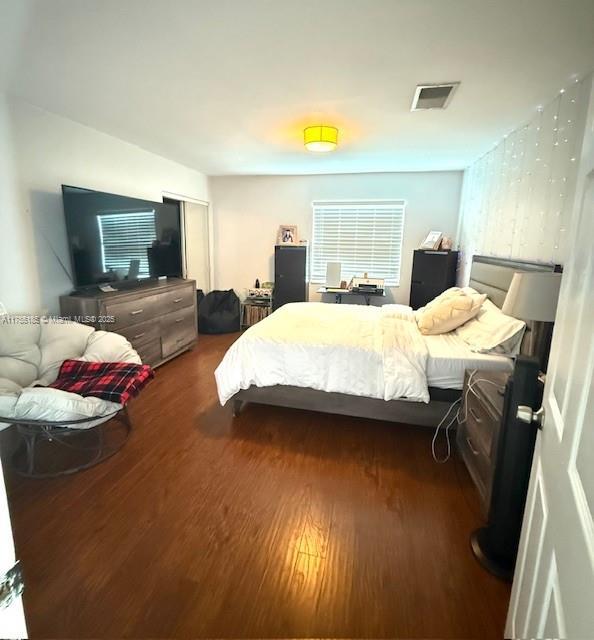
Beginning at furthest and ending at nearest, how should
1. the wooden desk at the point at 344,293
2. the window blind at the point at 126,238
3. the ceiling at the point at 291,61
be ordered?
the wooden desk at the point at 344,293 → the window blind at the point at 126,238 → the ceiling at the point at 291,61

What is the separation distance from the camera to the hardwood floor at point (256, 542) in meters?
1.29

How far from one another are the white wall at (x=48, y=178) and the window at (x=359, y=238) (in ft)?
9.44

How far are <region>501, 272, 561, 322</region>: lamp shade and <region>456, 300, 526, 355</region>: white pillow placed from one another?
550 mm

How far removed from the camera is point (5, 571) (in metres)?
0.57

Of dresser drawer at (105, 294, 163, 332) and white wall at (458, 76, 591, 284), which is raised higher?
white wall at (458, 76, 591, 284)

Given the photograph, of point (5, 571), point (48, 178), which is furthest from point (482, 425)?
point (48, 178)

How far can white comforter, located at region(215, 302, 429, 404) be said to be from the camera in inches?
91.7

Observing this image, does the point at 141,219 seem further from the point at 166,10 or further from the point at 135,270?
the point at 166,10

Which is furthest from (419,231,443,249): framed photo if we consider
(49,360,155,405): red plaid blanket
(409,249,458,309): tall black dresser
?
(49,360,155,405): red plaid blanket

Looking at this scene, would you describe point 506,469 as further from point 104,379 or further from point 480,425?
point 104,379

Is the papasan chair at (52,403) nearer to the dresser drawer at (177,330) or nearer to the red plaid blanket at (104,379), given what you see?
the red plaid blanket at (104,379)

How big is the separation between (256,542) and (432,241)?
13.7ft

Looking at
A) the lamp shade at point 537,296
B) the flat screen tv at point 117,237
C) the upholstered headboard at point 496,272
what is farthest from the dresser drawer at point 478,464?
the flat screen tv at point 117,237

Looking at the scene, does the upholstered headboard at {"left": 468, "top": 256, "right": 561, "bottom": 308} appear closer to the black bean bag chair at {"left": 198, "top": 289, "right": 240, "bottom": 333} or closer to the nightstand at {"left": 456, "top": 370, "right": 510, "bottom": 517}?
the nightstand at {"left": 456, "top": 370, "right": 510, "bottom": 517}
